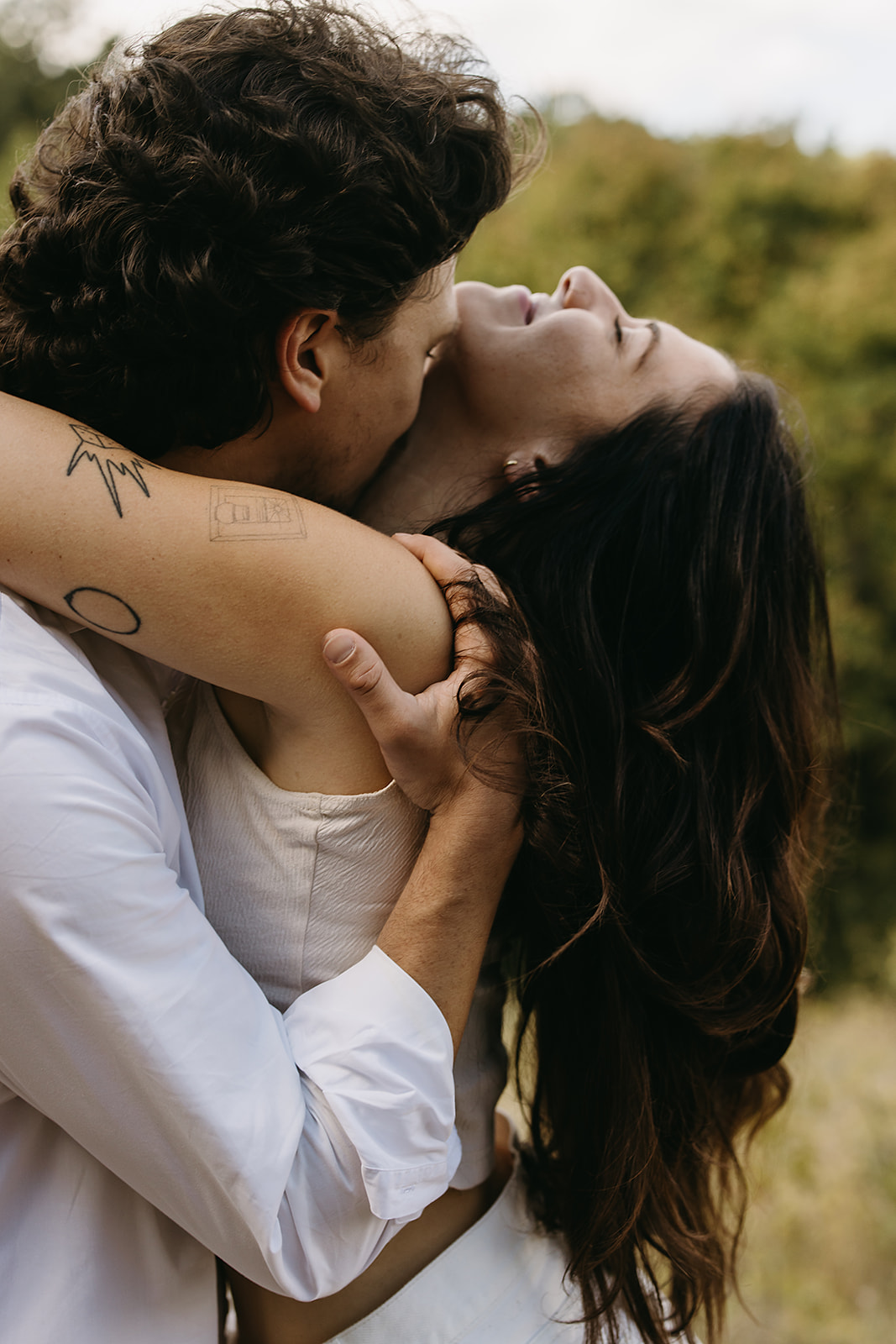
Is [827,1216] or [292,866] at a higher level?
[292,866]

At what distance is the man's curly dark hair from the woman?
20 cm

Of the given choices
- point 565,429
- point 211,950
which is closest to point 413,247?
point 565,429

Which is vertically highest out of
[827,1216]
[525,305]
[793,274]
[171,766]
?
[793,274]

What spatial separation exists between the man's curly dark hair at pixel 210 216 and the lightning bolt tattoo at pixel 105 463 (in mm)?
99

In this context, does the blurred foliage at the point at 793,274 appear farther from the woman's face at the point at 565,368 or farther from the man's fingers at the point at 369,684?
the man's fingers at the point at 369,684

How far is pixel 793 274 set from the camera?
445 inches

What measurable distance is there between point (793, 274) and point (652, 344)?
35.9ft

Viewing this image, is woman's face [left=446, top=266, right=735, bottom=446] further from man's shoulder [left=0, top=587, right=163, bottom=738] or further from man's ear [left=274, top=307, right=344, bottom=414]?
man's shoulder [left=0, top=587, right=163, bottom=738]

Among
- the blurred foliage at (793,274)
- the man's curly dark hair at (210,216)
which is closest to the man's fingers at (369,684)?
the man's curly dark hair at (210,216)

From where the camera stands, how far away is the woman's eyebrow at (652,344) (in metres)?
1.89

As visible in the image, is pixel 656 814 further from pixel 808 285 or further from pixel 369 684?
pixel 808 285

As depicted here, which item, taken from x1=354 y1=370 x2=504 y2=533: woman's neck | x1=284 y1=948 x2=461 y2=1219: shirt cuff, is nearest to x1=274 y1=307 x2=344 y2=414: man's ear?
x1=354 y1=370 x2=504 y2=533: woman's neck

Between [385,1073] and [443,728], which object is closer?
[385,1073]

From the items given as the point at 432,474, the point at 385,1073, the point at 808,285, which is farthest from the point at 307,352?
the point at 808,285
